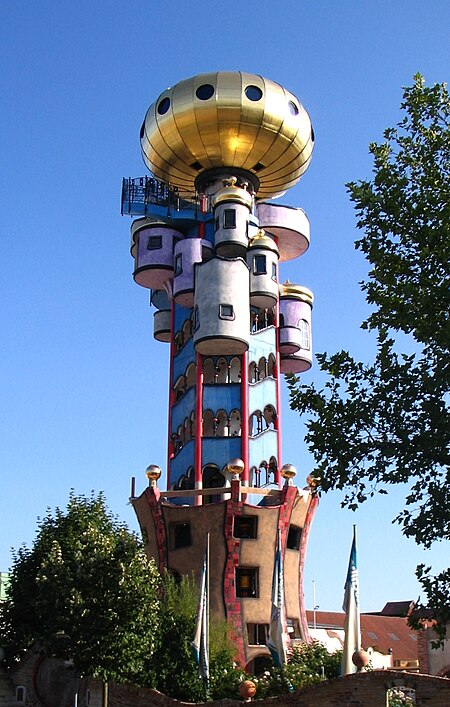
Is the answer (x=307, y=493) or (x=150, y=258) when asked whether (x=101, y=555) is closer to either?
(x=307, y=493)

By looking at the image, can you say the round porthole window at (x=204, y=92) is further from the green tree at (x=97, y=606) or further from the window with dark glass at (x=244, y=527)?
the green tree at (x=97, y=606)

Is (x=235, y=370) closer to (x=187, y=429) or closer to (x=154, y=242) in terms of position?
(x=187, y=429)

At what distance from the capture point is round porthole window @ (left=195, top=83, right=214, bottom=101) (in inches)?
1591

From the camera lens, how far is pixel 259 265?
131 feet

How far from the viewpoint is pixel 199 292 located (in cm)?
3881

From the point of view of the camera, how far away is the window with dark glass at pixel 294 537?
36.9 m

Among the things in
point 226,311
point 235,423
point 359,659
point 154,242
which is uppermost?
point 154,242

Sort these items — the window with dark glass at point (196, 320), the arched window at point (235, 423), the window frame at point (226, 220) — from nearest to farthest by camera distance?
the window with dark glass at point (196, 320) < the arched window at point (235, 423) < the window frame at point (226, 220)

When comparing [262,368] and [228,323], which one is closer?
[228,323]

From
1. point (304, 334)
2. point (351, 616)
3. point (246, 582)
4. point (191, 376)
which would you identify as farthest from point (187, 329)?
point (351, 616)

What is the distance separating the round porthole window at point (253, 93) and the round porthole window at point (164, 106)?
3.62 meters

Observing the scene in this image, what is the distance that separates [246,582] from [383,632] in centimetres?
2872

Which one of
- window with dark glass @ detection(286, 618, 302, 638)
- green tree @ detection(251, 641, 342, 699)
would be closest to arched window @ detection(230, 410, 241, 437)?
window with dark glass @ detection(286, 618, 302, 638)

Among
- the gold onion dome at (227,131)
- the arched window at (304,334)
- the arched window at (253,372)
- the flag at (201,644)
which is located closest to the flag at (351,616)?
the flag at (201,644)
